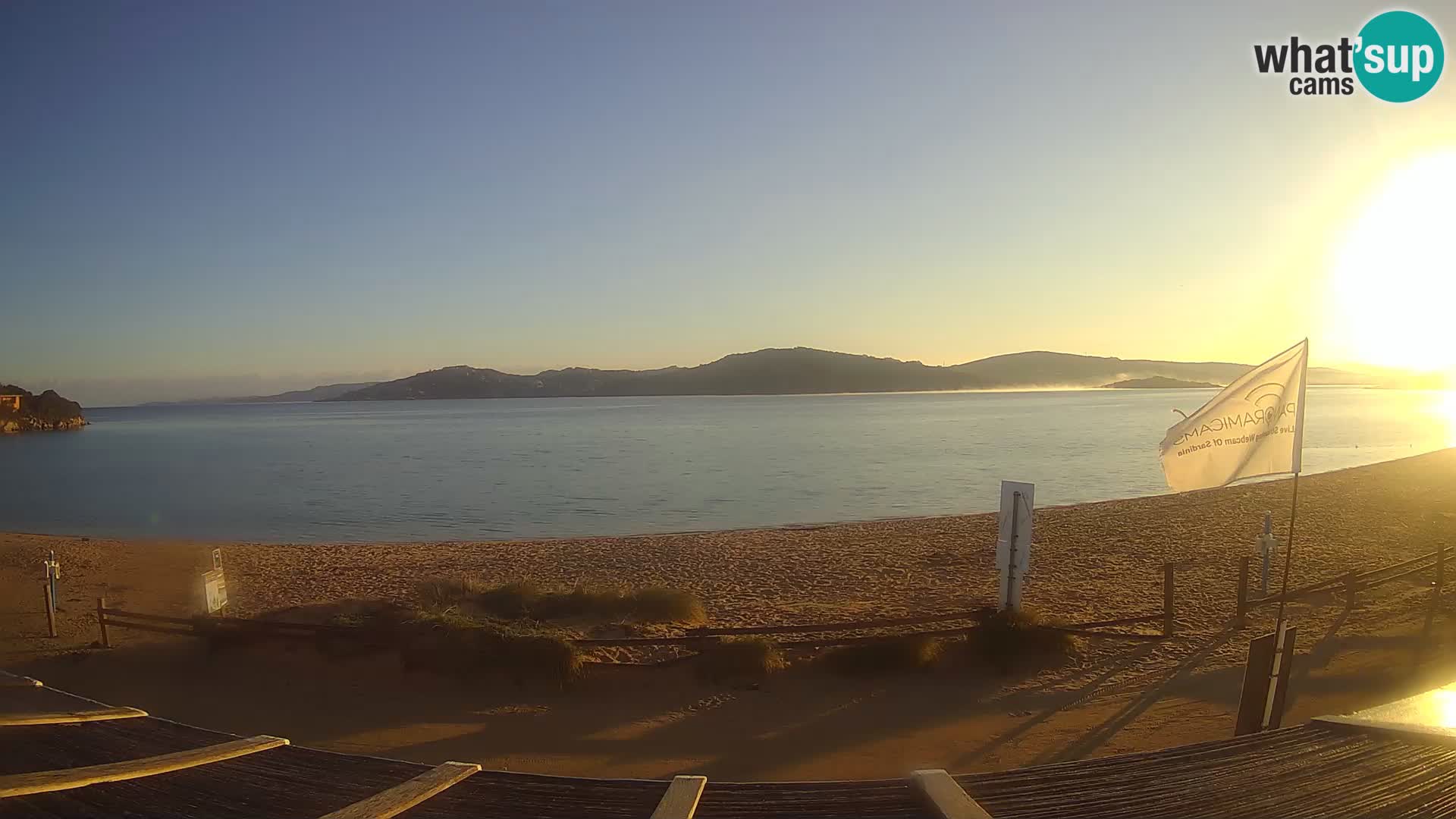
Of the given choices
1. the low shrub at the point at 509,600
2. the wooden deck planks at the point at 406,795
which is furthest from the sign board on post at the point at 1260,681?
the low shrub at the point at 509,600

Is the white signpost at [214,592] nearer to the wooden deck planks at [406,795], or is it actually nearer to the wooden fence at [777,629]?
the wooden fence at [777,629]

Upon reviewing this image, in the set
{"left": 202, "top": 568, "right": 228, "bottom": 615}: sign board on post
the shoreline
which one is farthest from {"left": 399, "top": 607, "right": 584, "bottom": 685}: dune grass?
the shoreline

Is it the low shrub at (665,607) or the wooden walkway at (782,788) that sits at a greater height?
the wooden walkway at (782,788)

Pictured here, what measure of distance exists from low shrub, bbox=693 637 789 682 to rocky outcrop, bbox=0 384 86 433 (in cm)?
14606

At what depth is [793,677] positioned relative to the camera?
8664 millimetres

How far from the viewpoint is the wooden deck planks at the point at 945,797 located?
2104 mm

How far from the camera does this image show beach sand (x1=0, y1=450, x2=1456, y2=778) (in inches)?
270

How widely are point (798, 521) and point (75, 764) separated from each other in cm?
2672

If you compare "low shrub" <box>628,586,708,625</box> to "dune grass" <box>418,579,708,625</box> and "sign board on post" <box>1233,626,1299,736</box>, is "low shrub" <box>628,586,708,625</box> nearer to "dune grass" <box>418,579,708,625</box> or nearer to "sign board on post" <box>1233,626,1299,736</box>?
"dune grass" <box>418,579,708,625</box>

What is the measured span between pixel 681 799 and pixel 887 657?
6978 mm

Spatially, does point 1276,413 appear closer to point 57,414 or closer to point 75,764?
point 75,764

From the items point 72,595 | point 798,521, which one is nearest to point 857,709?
point 72,595

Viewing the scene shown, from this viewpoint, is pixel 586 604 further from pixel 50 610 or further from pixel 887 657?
pixel 50 610

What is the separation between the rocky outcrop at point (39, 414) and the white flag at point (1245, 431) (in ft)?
492
